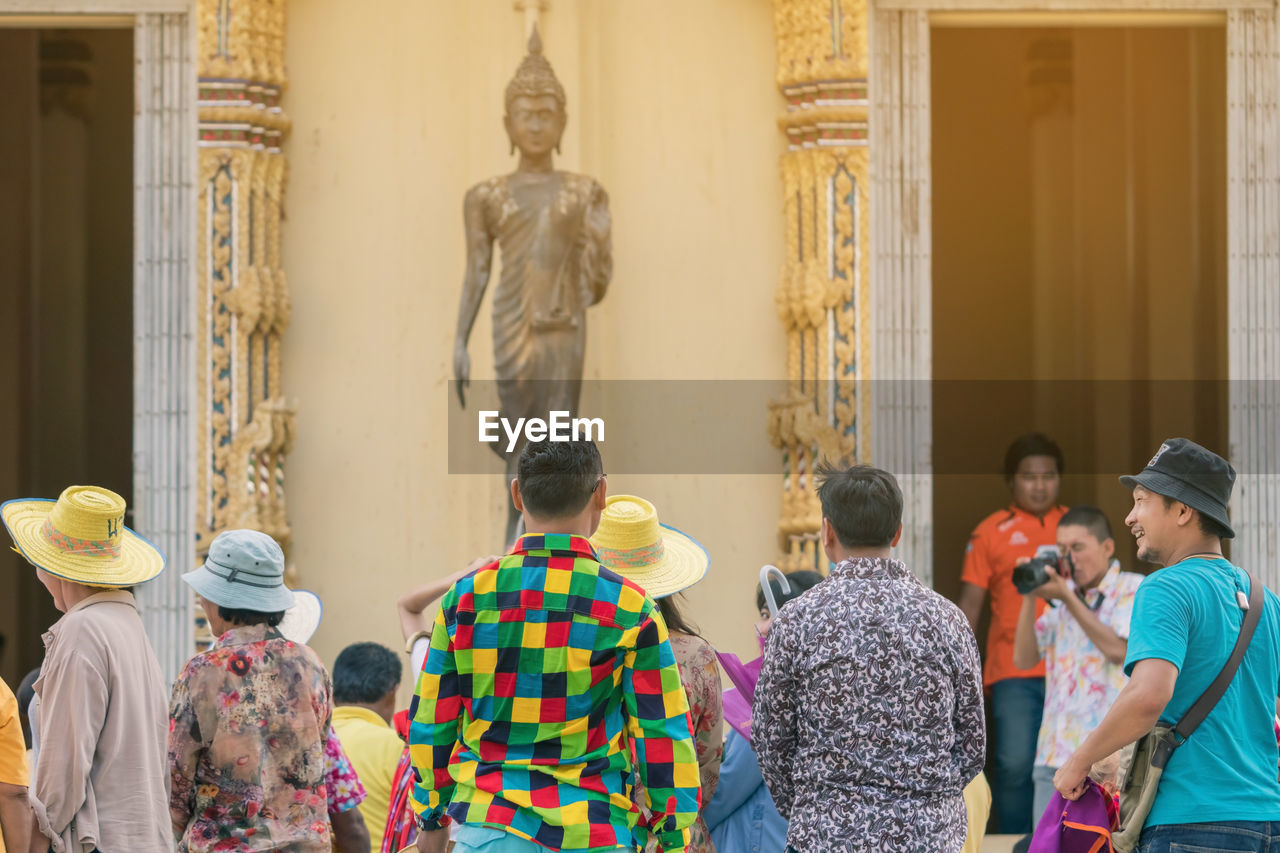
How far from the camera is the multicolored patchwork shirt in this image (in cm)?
302

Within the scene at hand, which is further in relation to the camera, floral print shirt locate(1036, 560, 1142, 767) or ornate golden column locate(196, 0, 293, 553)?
ornate golden column locate(196, 0, 293, 553)

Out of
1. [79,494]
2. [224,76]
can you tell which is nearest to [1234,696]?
[79,494]

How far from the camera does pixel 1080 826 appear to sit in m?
3.66

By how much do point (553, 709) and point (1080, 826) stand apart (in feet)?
4.37

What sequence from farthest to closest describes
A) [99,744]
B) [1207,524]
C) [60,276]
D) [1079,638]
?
1. [60,276]
2. [1079,638]
3. [99,744]
4. [1207,524]

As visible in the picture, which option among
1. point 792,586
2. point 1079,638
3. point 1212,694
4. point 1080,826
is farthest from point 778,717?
point 1079,638

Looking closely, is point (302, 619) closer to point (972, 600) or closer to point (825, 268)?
point (972, 600)

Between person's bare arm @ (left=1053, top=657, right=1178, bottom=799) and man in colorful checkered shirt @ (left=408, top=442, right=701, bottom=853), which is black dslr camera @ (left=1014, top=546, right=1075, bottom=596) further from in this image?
man in colorful checkered shirt @ (left=408, top=442, right=701, bottom=853)

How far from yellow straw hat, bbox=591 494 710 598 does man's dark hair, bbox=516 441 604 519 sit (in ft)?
2.37

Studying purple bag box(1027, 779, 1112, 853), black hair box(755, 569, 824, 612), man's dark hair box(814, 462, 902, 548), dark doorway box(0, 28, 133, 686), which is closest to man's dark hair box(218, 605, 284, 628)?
black hair box(755, 569, 824, 612)

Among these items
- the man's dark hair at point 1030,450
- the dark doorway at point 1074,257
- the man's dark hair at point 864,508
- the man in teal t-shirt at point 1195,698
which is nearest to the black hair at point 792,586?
the man's dark hair at point 864,508

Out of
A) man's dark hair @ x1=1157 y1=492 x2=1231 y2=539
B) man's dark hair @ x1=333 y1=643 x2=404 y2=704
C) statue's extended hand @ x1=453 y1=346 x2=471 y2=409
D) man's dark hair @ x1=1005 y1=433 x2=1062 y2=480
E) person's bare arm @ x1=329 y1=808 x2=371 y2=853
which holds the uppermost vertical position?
statue's extended hand @ x1=453 y1=346 x2=471 y2=409

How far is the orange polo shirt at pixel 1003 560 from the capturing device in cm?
702

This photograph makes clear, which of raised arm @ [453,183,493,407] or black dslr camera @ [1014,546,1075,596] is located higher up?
raised arm @ [453,183,493,407]
